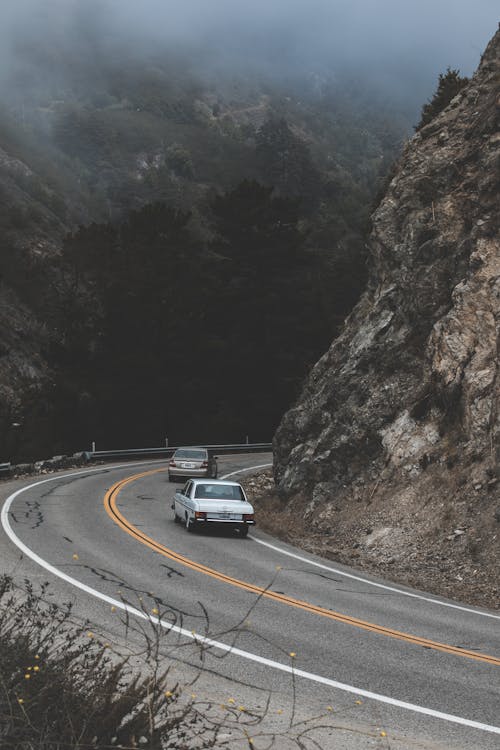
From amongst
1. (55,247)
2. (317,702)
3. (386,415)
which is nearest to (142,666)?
(317,702)

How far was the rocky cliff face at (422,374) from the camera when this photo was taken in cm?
2044

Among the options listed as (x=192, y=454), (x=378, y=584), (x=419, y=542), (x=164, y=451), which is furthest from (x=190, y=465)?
(x=378, y=584)

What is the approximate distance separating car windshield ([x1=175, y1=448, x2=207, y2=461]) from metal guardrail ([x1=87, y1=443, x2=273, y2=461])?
9.02 m

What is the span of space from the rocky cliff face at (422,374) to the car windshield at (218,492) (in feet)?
8.60

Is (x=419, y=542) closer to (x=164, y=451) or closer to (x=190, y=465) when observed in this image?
(x=190, y=465)

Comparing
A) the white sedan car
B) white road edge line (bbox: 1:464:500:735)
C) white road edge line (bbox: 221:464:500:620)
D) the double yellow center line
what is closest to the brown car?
the white sedan car

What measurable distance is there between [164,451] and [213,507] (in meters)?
29.3

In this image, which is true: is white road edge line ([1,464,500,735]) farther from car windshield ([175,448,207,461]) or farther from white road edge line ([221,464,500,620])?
car windshield ([175,448,207,461])

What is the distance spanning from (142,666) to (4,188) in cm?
9414

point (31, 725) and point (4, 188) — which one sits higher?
point (4, 188)

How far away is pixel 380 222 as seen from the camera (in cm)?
2969

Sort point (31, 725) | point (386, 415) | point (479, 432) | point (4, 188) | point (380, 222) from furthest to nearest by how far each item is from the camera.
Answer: point (4, 188) → point (380, 222) → point (386, 415) → point (479, 432) → point (31, 725)

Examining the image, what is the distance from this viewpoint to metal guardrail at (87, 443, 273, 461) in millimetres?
45062

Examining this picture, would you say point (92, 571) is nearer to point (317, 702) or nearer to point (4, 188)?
point (317, 702)
